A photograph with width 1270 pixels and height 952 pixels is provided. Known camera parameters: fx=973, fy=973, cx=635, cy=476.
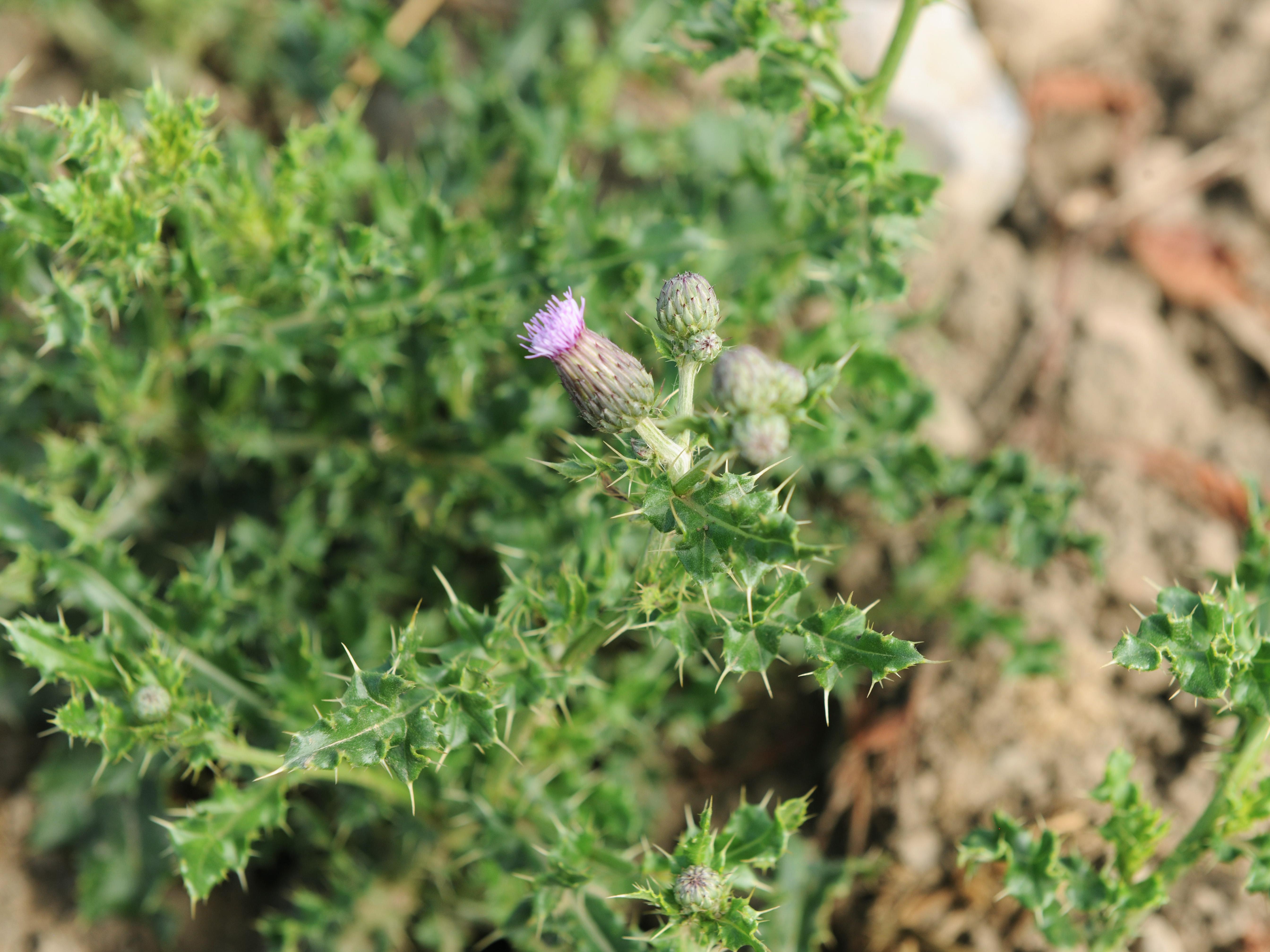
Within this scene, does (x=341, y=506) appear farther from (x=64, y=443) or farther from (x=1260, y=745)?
(x=1260, y=745)

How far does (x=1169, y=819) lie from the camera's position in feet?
9.21

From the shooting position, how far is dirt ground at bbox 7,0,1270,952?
388 cm

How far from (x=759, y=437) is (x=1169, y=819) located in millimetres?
1815

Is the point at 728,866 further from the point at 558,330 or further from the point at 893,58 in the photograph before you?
the point at 893,58

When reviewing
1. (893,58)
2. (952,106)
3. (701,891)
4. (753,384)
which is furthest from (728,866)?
(952,106)

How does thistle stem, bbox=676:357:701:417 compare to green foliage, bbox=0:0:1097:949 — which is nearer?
thistle stem, bbox=676:357:701:417

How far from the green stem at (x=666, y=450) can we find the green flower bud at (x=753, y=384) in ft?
0.98

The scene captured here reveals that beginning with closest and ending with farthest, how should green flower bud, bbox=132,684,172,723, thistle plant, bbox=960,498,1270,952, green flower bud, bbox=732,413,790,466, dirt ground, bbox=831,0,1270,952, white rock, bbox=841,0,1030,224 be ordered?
1. green flower bud, bbox=732,413,790,466
2. thistle plant, bbox=960,498,1270,952
3. green flower bud, bbox=132,684,172,723
4. dirt ground, bbox=831,0,1270,952
5. white rock, bbox=841,0,1030,224

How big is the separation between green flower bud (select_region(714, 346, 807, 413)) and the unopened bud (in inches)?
9.7

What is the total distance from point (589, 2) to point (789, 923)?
14.9 feet

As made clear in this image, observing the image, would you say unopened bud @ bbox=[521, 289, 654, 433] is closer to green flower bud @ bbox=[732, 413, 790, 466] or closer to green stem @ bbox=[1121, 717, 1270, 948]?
green flower bud @ bbox=[732, 413, 790, 466]

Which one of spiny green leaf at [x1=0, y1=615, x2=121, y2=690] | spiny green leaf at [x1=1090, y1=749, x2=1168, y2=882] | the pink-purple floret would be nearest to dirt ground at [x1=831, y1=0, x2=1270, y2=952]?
spiny green leaf at [x1=1090, y1=749, x2=1168, y2=882]

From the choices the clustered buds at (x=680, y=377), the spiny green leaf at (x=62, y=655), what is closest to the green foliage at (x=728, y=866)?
the clustered buds at (x=680, y=377)

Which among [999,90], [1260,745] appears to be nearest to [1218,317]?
[999,90]
